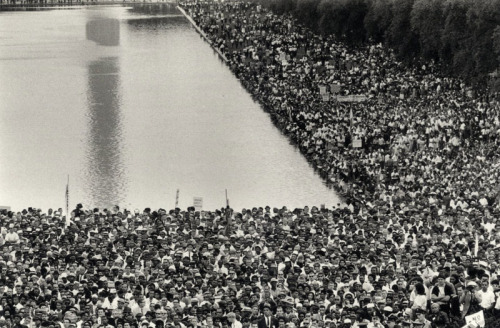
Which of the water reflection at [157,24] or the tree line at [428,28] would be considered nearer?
the tree line at [428,28]

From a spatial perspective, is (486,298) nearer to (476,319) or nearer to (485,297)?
(485,297)

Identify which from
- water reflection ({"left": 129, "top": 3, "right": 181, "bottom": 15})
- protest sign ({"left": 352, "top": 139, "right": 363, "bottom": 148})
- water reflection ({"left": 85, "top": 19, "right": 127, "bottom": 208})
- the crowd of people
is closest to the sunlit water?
water reflection ({"left": 85, "top": 19, "right": 127, "bottom": 208})

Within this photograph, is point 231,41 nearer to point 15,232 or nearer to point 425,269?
point 15,232

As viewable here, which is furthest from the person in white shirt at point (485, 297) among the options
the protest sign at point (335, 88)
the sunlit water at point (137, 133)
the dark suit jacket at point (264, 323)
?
the protest sign at point (335, 88)

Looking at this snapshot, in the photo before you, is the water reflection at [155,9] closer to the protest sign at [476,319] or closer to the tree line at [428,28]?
the tree line at [428,28]

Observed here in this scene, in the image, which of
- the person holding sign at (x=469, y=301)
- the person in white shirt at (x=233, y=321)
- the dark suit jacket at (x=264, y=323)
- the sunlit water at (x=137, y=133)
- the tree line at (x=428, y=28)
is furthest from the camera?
the tree line at (x=428, y=28)

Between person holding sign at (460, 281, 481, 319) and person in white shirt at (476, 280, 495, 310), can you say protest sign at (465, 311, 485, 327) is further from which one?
person in white shirt at (476, 280, 495, 310)
